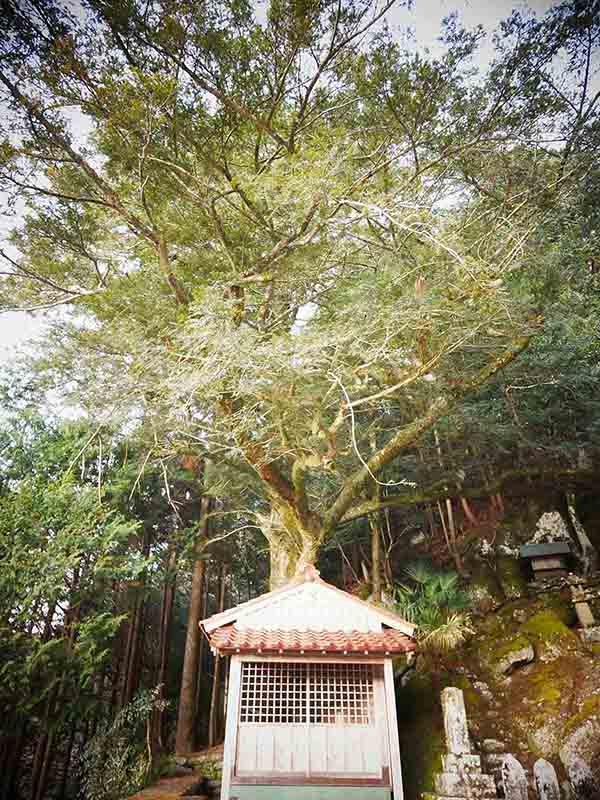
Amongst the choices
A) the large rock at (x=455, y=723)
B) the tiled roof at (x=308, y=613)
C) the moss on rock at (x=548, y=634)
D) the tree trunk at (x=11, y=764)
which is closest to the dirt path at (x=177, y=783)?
the tree trunk at (x=11, y=764)

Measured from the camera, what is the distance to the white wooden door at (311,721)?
490 cm

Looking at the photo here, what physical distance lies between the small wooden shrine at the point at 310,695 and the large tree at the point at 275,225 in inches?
84.3

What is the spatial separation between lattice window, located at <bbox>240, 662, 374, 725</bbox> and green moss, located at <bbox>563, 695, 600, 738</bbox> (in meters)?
3.05

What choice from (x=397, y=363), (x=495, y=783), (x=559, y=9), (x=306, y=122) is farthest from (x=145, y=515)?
(x=559, y=9)

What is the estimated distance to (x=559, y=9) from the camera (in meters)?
6.21

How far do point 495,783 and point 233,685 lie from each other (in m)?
3.50

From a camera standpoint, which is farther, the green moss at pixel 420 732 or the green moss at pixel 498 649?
the green moss at pixel 498 649

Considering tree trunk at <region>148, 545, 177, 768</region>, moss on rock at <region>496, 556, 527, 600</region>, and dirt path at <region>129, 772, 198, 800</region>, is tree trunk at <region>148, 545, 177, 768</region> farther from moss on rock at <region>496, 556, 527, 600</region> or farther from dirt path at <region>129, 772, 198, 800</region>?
moss on rock at <region>496, 556, 527, 600</region>

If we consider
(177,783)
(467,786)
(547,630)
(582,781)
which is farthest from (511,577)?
(177,783)

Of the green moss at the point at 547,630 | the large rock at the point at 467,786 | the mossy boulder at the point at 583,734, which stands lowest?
the large rock at the point at 467,786

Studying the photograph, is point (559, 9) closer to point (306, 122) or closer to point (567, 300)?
point (306, 122)

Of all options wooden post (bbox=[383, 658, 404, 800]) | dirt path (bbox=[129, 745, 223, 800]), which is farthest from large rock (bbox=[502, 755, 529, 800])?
dirt path (bbox=[129, 745, 223, 800])

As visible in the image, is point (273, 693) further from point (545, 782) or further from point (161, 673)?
point (161, 673)

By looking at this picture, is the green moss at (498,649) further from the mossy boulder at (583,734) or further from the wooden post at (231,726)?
the wooden post at (231,726)
